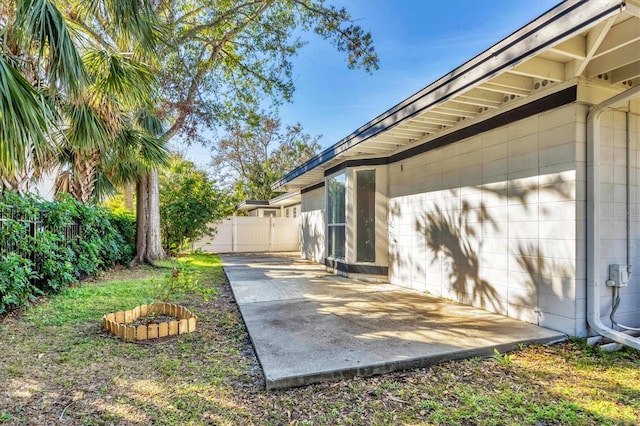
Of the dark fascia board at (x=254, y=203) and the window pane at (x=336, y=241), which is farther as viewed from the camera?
the dark fascia board at (x=254, y=203)

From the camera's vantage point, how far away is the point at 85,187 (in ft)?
27.2

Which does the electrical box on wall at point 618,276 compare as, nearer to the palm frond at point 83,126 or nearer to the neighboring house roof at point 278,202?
the palm frond at point 83,126

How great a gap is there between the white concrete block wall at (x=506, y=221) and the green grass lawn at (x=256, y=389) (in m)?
0.73

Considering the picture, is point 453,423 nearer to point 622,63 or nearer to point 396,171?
point 622,63

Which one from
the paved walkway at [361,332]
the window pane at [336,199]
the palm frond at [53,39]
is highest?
the palm frond at [53,39]

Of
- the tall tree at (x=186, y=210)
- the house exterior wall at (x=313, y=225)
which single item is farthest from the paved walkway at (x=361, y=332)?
the tall tree at (x=186, y=210)

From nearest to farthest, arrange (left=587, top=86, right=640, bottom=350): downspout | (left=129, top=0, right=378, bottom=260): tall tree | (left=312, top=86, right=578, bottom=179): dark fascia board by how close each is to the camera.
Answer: (left=587, top=86, right=640, bottom=350): downspout → (left=312, top=86, right=578, bottom=179): dark fascia board → (left=129, top=0, right=378, bottom=260): tall tree

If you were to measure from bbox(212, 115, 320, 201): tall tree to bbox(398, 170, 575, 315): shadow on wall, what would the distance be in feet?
60.5

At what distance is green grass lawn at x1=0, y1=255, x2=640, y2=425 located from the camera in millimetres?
2287

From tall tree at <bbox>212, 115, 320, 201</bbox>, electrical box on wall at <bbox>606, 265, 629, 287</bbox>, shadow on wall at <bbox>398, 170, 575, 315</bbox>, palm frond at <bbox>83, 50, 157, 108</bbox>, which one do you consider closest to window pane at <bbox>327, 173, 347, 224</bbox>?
shadow on wall at <bbox>398, 170, 575, 315</bbox>

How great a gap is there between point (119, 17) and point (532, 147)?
5.66 metres

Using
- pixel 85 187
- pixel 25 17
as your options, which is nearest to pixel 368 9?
pixel 25 17

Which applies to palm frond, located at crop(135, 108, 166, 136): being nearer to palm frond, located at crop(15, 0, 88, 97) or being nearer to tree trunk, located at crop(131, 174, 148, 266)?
tree trunk, located at crop(131, 174, 148, 266)

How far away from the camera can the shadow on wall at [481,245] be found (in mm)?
3803
